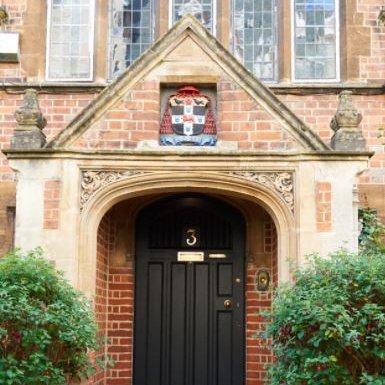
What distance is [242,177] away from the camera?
9641 millimetres

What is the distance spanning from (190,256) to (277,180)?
7.48 feet

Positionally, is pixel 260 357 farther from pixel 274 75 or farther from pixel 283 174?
pixel 274 75

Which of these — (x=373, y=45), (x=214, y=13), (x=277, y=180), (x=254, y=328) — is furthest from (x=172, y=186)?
(x=373, y=45)

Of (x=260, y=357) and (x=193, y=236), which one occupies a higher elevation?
(x=193, y=236)

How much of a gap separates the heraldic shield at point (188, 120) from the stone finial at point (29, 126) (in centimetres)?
146

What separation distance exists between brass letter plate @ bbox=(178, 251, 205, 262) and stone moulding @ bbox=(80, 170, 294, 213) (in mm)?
2069

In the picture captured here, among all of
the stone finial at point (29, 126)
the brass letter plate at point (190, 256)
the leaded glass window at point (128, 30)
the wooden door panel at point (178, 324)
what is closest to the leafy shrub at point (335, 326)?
the wooden door panel at point (178, 324)

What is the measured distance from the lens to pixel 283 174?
9609mm

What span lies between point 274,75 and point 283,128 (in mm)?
2778

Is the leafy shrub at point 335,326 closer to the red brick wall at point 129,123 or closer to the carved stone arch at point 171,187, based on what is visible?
the carved stone arch at point 171,187

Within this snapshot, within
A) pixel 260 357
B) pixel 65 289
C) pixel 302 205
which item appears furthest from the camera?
pixel 260 357

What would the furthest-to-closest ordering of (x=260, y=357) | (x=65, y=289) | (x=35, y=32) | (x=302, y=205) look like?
(x=35, y=32) → (x=260, y=357) → (x=302, y=205) → (x=65, y=289)

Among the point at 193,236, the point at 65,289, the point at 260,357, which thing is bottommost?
the point at 260,357

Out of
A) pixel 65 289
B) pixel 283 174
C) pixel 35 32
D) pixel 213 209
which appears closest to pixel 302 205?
pixel 283 174
